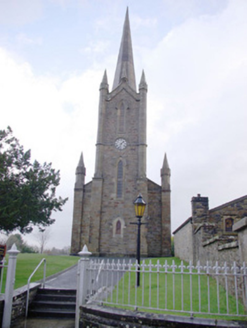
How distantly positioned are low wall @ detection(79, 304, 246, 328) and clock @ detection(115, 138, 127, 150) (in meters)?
25.0

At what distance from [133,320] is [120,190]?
947 inches

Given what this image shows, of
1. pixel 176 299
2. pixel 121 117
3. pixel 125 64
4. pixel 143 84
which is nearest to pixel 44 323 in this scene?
pixel 176 299

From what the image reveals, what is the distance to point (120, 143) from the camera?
104 feet

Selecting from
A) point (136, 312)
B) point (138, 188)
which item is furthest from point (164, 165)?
point (136, 312)

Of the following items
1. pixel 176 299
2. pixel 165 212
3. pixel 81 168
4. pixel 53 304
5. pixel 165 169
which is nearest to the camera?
pixel 176 299

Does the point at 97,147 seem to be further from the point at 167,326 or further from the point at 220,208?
the point at 167,326

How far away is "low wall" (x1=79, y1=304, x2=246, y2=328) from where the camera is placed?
17.7 feet

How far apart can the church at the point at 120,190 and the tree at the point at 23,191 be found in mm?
9279

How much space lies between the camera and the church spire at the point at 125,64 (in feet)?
123

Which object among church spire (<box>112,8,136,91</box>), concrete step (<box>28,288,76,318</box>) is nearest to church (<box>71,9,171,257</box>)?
church spire (<box>112,8,136,91</box>)

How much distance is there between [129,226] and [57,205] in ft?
35.7

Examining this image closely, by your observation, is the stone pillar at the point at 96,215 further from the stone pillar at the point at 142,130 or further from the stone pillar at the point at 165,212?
the stone pillar at the point at 165,212

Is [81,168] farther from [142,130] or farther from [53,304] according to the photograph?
[53,304]

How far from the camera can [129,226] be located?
28.7m
